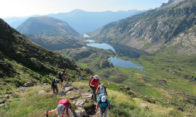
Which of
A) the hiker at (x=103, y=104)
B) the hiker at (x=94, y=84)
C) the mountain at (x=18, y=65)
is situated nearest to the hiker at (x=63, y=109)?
the hiker at (x=103, y=104)

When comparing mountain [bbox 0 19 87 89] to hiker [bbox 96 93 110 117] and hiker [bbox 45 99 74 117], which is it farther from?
hiker [bbox 96 93 110 117]

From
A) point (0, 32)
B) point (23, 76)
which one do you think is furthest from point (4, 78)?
point (0, 32)

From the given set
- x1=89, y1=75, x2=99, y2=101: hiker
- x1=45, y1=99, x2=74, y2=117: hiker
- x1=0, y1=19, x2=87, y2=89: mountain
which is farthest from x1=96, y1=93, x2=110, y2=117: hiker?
x1=0, y1=19, x2=87, y2=89: mountain

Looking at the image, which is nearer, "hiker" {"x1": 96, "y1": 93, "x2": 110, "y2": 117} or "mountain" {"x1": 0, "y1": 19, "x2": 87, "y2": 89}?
"hiker" {"x1": 96, "y1": 93, "x2": 110, "y2": 117}

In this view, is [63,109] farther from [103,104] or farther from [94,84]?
[94,84]

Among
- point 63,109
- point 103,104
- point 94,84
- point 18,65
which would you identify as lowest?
point 103,104

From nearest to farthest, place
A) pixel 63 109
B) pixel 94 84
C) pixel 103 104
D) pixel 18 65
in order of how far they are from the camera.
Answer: pixel 63 109 < pixel 103 104 < pixel 94 84 < pixel 18 65

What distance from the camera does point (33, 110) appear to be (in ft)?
43.4

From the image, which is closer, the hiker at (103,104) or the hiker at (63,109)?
the hiker at (63,109)

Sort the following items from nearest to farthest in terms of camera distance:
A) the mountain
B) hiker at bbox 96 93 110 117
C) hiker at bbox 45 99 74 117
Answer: hiker at bbox 45 99 74 117, hiker at bbox 96 93 110 117, the mountain

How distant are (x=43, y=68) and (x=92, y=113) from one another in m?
42.3

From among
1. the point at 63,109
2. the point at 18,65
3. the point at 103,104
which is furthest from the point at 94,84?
the point at 18,65

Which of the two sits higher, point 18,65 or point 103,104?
point 18,65

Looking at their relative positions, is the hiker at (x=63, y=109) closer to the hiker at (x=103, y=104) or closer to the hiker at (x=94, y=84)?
the hiker at (x=103, y=104)
